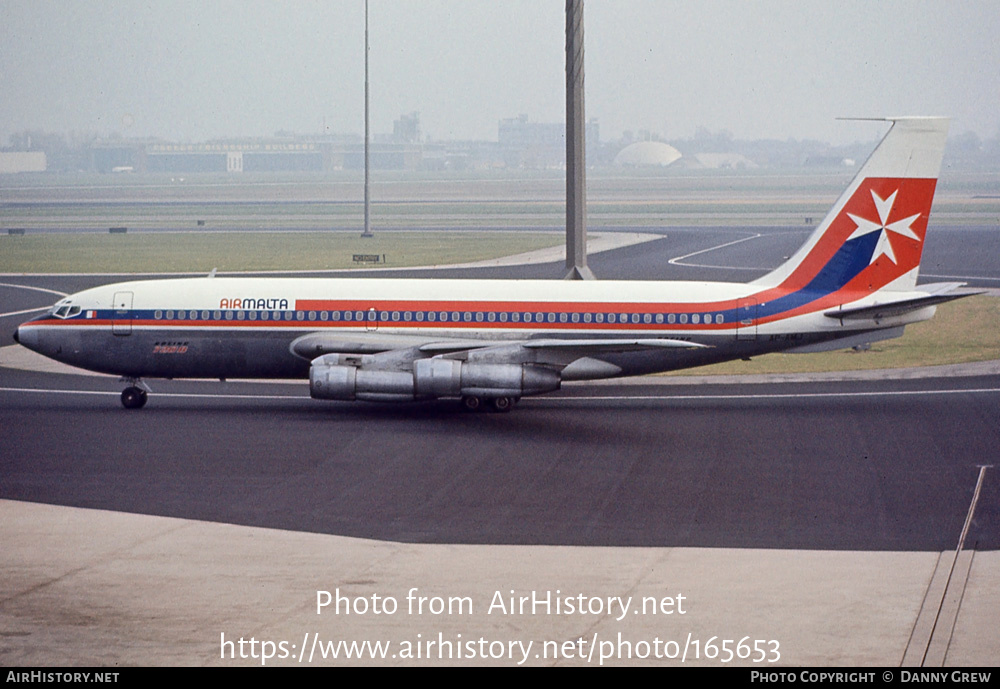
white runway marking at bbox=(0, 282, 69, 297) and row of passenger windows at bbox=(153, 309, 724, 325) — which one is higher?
row of passenger windows at bbox=(153, 309, 724, 325)

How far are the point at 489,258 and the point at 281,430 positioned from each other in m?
62.8

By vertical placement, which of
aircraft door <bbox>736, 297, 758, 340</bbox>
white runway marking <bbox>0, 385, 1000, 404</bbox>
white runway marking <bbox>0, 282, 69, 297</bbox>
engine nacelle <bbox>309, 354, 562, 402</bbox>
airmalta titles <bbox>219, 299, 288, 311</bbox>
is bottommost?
white runway marking <bbox>0, 385, 1000, 404</bbox>

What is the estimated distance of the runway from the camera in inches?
741

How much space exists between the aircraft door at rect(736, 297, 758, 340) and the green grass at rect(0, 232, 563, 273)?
54.9 meters

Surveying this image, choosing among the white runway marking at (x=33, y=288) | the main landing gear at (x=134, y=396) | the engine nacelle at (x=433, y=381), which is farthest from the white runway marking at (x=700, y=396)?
the white runway marking at (x=33, y=288)

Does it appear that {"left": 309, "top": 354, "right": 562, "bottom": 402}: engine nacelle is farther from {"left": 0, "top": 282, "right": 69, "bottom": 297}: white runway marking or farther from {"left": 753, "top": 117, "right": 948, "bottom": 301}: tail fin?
{"left": 0, "top": 282, "right": 69, "bottom": 297}: white runway marking

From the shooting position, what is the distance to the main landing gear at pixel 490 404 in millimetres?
A: 38312

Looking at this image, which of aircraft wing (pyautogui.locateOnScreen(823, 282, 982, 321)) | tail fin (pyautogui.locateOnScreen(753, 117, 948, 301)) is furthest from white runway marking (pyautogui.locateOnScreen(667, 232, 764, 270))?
aircraft wing (pyautogui.locateOnScreen(823, 282, 982, 321))

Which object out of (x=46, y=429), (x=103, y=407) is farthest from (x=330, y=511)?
(x=103, y=407)

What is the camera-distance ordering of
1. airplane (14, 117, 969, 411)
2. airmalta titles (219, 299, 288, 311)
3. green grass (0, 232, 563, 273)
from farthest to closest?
green grass (0, 232, 563, 273) → airmalta titles (219, 299, 288, 311) → airplane (14, 117, 969, 411)

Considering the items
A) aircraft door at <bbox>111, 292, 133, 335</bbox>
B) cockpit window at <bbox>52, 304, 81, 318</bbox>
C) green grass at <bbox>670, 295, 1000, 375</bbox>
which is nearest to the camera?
aircraft door at <bbox>111, 292, 133, 335</bbox>

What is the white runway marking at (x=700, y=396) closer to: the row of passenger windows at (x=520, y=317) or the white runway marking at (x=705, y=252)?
the row of passenger windows at (x=520, y=317)

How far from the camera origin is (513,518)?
84.7 feet

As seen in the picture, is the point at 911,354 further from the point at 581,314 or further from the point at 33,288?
the point at 33,288
